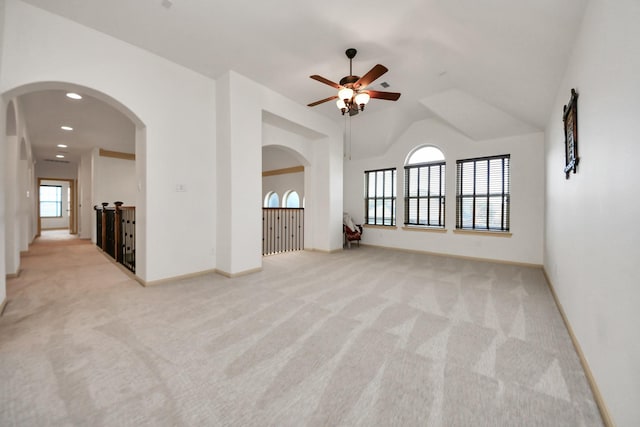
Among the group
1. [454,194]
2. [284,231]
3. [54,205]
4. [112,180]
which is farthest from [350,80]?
[54,205]

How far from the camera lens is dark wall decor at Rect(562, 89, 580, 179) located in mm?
2266

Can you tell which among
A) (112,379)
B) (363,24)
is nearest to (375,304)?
(112,379)

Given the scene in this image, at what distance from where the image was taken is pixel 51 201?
12.1 metres

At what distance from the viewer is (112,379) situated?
5.53 feet

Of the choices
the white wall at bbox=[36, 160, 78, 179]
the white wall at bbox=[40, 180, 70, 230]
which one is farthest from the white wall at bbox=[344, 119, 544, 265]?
the white wall at bbox=[40, 180, 70, 230]

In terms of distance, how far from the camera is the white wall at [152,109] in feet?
8.94

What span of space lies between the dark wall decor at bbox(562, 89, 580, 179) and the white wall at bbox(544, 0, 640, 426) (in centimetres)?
6

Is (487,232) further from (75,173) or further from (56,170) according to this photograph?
(56,170)

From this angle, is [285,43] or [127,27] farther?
[285,43]

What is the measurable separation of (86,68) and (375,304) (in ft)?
15.2

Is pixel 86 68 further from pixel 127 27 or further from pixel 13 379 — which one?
pixel 13 379

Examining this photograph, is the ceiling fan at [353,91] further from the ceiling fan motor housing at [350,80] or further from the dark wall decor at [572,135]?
the dark wall decor at [572,135]

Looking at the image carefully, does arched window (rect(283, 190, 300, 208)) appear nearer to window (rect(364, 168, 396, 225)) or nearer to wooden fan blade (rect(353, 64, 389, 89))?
window (rect(364, 168, 396, 225))

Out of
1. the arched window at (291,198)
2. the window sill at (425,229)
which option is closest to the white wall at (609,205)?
the window sill at (425,229)
